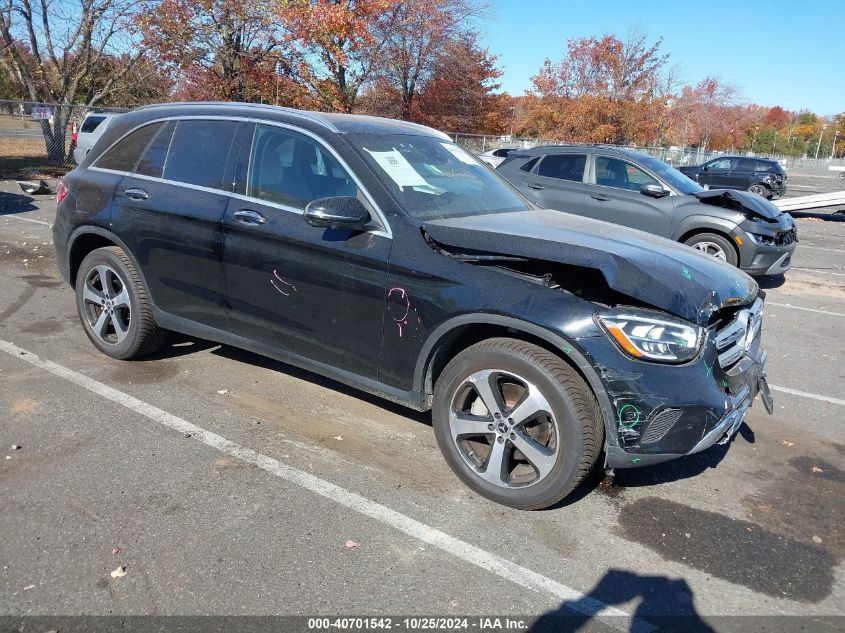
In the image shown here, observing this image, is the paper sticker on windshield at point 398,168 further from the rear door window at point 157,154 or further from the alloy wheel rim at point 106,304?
the alloy wheel rim at point 106,304

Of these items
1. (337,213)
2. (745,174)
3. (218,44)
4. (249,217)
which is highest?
(218,44)

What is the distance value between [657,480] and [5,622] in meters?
3.09

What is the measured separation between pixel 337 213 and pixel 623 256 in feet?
4.73

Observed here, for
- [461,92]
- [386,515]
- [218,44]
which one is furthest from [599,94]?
[386,515]

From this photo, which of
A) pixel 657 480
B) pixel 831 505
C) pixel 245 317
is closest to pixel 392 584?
pixel 657 480

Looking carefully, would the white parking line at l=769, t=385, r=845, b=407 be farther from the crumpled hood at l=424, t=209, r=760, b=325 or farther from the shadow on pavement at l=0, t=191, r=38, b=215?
the shadow on pavement at l=0, t=191, r=38, b=215

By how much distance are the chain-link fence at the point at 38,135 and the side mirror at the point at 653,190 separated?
16453 mm

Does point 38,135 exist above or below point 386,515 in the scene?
above

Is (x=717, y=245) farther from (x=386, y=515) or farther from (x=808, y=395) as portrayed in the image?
(x=386, y=515)

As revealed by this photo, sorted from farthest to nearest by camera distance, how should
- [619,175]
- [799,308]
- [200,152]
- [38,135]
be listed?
[38,135] → [619,175] → [799,308] → [200,152]

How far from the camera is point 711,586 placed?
9.07ft

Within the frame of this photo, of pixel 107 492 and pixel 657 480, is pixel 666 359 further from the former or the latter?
pixel 107 492

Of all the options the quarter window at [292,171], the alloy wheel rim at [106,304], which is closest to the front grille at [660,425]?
the quarter window at [292,171]

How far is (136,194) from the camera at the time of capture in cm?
447
